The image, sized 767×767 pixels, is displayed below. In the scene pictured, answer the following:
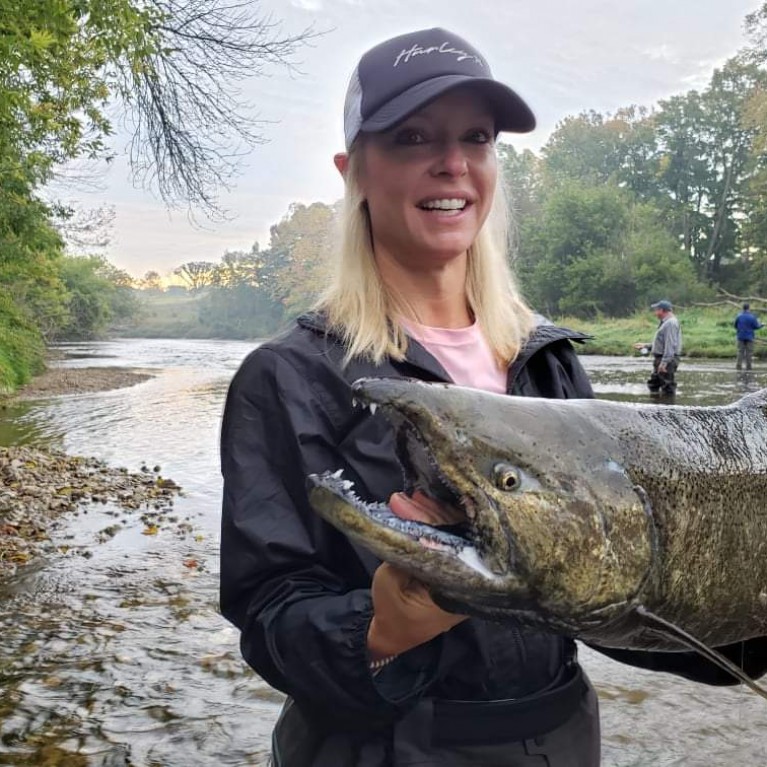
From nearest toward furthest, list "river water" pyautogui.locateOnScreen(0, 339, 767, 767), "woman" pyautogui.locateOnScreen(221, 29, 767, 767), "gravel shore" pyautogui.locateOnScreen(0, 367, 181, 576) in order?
1. "woman" pyautogui.locateOnScreen(221, 29, 767, 767)
2. "river water" pyautogui.locateOnScreen(0, 339, 767, 767)
3. "gravel shore" pyautogui.locateOnScreen(0, 367, 181, 576)

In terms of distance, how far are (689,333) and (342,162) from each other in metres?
39.4

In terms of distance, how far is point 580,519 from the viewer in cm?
146

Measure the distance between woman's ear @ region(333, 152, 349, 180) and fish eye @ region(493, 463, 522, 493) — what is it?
1.09m

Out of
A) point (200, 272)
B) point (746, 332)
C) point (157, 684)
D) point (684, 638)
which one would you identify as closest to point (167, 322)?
point (200, 272)

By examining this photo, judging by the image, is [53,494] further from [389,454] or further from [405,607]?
[405,607]

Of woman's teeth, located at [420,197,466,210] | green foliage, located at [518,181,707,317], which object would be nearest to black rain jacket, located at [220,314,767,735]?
woman's teeth, located at [420,197,466,210]

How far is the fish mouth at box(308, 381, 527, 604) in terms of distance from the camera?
1.32 metres

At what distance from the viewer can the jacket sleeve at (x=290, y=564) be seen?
1.51m

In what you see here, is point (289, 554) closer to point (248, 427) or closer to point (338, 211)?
point (248, 427)

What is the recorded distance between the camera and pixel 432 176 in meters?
1.95

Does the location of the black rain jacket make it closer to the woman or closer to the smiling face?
the woman

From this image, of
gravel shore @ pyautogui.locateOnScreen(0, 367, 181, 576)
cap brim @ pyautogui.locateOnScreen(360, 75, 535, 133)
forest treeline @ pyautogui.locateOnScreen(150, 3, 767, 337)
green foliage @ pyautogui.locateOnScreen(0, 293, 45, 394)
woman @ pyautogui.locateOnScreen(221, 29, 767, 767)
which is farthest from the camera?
forest treeline @ pyautogui.locateOnScreen(150, 3, 767, 337)

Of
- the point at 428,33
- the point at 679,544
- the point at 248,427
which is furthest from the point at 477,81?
the point at 679,544

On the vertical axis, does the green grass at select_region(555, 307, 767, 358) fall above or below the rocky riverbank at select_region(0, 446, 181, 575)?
above
